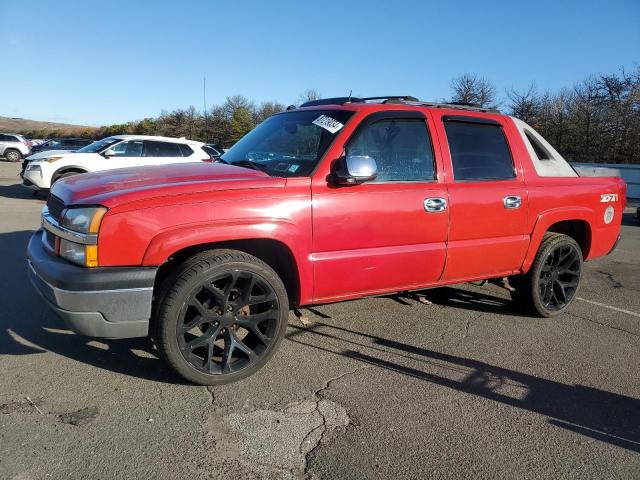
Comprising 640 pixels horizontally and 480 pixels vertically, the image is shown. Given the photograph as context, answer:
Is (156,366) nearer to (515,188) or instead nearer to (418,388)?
(418,388)

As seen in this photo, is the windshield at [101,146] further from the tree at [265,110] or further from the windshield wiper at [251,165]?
the tree at [265,110]

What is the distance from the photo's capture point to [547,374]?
364 centimetres

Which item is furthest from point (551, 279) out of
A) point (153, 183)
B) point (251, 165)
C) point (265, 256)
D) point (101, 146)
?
point (101, 146)

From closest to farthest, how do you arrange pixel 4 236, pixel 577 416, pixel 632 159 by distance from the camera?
pixel 577 416 → pixel 4 236 → pixel 632 159

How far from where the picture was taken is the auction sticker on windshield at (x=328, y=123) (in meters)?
3.68

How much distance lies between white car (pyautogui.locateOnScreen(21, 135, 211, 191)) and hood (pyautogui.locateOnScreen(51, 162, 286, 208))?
845 cm

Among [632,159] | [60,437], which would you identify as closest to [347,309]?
[60,437]

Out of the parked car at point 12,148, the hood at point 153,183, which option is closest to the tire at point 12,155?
the parked car at point 12,148

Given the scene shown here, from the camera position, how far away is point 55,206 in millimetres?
3420

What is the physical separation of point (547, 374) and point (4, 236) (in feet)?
24.6

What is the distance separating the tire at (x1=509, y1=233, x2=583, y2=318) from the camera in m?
4.70

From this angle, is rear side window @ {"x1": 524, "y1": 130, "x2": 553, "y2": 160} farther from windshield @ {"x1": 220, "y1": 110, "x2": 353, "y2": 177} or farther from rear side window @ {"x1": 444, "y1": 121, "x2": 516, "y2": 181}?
windshield @ {"x1": 220, "y1": 110, "x2": 353, "y2": 177}

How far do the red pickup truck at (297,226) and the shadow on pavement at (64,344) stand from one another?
382 mm

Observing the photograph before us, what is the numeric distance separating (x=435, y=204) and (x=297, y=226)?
1.19 metres
